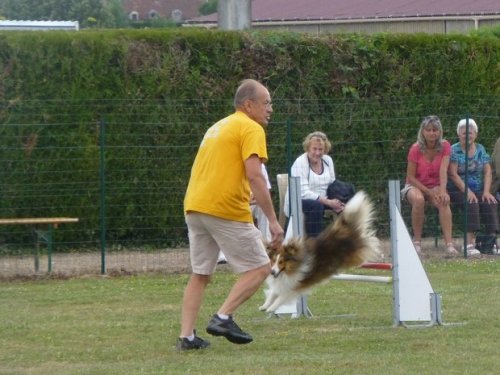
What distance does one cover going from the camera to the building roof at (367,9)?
31000 mm

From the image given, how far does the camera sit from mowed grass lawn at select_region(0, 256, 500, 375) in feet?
27.7

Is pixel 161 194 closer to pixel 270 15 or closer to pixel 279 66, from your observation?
pixel 279 66

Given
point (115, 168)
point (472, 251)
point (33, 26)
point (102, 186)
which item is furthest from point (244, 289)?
point (33, 26)

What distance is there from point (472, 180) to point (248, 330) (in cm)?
682

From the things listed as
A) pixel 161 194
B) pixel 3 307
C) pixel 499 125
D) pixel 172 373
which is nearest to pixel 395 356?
pixel 172 373

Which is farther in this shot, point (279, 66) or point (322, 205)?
point (279, 66)

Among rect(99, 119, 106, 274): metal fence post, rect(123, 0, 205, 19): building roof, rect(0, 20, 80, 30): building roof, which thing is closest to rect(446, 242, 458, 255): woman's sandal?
rect(99, 119, 106, 274): metal fence post

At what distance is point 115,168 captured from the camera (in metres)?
16.0

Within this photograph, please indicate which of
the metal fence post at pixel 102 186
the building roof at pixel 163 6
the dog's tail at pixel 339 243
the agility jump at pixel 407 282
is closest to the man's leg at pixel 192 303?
the dog's tail at pixel 339 243

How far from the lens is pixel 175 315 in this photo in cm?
1118

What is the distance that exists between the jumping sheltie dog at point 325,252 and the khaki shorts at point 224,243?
0.40 metres

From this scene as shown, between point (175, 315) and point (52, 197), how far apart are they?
4.98 meters

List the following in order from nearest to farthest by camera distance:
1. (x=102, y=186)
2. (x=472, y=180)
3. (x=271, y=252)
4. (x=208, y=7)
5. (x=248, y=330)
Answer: (x=271, y=252)
(x=248, y=330)
(x=102, y=186)
(x=472, y=180)
(x=208, y=7)

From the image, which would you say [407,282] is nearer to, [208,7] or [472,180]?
[472,180]
